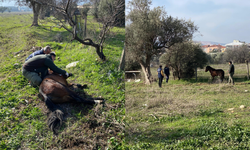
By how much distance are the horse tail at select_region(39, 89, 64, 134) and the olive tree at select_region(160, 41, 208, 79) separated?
10.6 metres

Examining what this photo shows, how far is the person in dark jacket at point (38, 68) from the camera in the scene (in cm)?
442

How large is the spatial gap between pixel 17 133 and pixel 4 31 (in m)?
8.43

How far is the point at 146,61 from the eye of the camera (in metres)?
11.5

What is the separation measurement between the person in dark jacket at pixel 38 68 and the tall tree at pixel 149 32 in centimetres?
721

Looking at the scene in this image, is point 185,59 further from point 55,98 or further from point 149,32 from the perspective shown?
point 55,98

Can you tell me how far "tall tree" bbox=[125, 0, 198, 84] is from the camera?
10929mm

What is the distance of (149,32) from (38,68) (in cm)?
792

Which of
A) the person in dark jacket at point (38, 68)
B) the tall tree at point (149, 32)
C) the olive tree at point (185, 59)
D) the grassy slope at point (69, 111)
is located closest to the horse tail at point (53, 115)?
the grassy slope at point (69, 111)

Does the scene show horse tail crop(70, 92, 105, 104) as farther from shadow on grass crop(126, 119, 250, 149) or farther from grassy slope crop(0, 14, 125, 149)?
shadow on grass crop(126, 119, 250, 149)

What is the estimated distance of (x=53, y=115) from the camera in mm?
3408

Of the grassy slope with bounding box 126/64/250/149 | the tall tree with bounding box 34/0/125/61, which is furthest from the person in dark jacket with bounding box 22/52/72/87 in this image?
the grassy slope with bounding box 126/64/250/149

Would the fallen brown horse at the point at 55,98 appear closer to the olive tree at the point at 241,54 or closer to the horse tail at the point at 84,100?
the horse tail at the point at 84,100

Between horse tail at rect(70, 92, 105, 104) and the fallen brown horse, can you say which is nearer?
the fallen brown horse

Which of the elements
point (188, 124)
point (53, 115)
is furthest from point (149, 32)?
point (53, 115)
